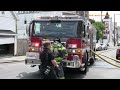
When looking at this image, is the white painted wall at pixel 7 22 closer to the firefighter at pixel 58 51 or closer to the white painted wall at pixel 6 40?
the white painted wall at pixel 6 40

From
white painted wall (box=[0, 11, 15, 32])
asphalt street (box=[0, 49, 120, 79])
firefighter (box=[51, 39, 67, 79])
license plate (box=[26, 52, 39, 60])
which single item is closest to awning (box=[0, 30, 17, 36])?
white painted wall (box=[0, 11, 15, 32])

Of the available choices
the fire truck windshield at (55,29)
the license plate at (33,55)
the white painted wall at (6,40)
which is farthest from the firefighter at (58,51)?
the white painted wall at (6,40)

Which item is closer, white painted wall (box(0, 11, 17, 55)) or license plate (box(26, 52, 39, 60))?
license plate (box(26, 52, 39, 60))

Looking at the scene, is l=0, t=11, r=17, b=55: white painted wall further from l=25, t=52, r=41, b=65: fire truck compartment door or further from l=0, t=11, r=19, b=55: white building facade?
l=25, t=52, r=41, b=65: fire truck compartment door

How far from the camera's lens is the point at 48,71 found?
7898 mm

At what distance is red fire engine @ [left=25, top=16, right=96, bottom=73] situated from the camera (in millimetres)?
11695

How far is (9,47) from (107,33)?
9393 centimetres

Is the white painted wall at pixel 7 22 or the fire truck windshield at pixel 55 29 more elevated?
the white painted wall at pixel 7 22

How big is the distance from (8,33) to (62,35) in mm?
18804

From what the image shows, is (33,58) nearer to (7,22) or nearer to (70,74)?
(70,74)

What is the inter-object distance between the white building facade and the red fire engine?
17.2 metres

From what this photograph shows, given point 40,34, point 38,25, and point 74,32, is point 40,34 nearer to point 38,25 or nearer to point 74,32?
point 38,25

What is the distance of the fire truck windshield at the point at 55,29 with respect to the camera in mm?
11977
